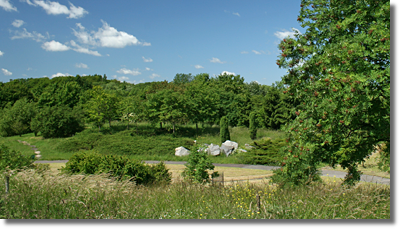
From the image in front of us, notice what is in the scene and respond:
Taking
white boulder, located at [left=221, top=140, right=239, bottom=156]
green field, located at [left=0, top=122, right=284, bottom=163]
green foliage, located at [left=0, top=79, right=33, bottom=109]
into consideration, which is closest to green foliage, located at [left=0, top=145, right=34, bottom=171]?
green field, located at [left=0, top=122, right=284, bottom=163]

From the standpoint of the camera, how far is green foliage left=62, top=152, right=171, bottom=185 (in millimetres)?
9492

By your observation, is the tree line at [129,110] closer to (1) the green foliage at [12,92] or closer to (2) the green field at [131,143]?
(1) the green foliage at [12,92]

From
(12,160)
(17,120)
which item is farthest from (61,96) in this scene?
(12,160)

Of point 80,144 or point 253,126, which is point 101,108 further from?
point 253,126

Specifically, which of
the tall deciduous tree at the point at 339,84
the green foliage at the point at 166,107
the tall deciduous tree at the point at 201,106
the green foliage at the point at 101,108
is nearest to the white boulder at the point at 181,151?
the green foliage at the point at 166,107

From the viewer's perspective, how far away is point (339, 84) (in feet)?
16.8

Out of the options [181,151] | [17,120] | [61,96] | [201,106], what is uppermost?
[61,96]

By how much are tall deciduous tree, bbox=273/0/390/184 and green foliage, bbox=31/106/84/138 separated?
3672 cm

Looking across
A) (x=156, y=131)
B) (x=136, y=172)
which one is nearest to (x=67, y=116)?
(x=156, y=131)

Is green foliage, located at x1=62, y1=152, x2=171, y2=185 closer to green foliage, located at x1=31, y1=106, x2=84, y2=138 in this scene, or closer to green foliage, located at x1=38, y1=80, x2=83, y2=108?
green foliage, located at x1=31, y1=106, x2=84, y2=138

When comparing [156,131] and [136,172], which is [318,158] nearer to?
[136,172]

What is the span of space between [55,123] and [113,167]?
31.7 metres

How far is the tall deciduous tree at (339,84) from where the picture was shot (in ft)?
15.8
